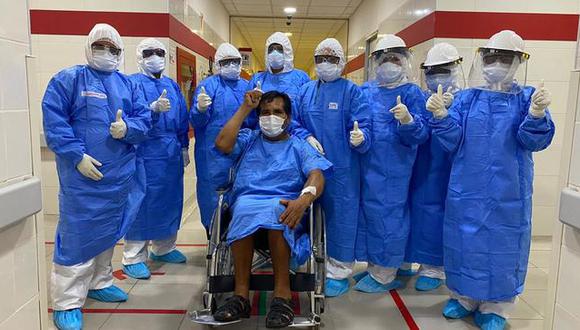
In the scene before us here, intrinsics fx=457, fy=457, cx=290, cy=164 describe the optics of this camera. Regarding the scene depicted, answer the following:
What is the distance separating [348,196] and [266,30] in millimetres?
8300

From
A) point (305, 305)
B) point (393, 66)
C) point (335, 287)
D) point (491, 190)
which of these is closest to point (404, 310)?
point (335, 287)

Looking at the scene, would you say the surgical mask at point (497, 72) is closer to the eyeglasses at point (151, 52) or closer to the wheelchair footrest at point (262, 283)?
the wheelchair footrest at point (262, 283)

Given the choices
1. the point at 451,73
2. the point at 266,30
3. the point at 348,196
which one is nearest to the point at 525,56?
the point at 451,73

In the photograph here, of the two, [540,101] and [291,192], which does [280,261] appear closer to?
[291,192]

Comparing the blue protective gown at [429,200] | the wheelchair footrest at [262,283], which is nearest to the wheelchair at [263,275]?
the wheelchair footrest at [262,283]

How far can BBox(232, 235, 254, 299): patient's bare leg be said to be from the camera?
2.21 meters

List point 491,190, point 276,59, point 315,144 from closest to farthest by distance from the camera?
point 491,190 < point 315,144 < point 276,59

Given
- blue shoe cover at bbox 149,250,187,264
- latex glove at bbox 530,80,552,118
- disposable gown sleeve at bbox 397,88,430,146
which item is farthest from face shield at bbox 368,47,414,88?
blue shoe cover at bbox 149,250,187,264

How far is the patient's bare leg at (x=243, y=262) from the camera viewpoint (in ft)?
7.23

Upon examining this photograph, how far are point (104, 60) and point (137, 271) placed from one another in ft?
4.66

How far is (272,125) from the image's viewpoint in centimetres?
248

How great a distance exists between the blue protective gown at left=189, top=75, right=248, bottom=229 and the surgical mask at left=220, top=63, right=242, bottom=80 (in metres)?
0.03

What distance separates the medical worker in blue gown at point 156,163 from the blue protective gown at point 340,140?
36.5 inches

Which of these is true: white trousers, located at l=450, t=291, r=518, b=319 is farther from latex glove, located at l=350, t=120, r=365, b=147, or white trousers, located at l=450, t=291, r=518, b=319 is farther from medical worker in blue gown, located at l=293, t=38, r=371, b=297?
latex glove, located at l=350, t=120, r=365, b=147
